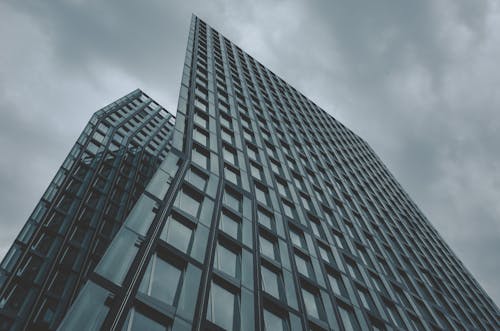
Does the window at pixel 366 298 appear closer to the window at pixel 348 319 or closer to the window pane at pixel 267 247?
the window at pixel 348 319

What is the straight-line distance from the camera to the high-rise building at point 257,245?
14.0 m

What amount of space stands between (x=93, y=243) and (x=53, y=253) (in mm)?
4411

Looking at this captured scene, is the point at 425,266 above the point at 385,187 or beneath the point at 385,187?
beneath

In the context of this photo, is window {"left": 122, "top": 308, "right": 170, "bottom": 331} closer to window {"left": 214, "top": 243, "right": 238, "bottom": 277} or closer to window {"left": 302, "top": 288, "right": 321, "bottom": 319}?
window {"left": 214, "top": 243, "right": 238, "bottom": 277}

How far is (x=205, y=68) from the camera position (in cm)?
4394

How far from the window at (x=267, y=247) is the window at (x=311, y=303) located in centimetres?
262

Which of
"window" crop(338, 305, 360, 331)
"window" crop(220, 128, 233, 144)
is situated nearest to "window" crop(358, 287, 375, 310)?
"window" crop(338, 305, 360, 331)

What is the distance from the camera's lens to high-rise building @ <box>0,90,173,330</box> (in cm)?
3484

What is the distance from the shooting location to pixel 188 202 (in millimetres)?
20469

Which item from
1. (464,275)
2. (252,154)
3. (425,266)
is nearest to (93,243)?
(252,154)

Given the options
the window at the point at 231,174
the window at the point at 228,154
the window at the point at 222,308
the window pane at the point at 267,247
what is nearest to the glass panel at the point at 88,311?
the window at the point at 222,308

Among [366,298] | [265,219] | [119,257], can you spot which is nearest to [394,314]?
[366,298]

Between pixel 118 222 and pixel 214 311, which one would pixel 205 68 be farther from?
pixel 214 311

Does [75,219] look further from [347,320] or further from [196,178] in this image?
[347,320]
